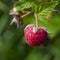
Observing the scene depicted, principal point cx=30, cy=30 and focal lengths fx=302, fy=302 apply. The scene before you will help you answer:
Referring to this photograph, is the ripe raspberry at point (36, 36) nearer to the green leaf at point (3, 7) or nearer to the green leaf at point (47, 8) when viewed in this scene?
the green leaf at point (47, 8)

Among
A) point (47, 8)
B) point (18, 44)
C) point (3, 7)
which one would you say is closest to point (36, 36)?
point (47, 8)

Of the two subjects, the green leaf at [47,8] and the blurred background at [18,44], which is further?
the blurred background at [18,44]

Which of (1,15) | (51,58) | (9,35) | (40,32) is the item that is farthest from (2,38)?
(40,32)

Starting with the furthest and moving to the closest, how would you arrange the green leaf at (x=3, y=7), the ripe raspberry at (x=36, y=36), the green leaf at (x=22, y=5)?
the green leaf at (x=3, y=7) → the ripe raspberry at (x=36, y=36) → the green leaf at (x=22, y=5)

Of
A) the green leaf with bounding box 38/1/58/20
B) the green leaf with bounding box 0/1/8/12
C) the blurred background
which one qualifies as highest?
the green leaf with bounding box 0/1/8/12

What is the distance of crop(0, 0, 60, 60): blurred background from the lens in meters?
2.80

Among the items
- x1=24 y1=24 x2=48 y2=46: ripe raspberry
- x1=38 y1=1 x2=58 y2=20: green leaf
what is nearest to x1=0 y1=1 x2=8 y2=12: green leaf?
x1=24 y1=24 x2=48 y2=46: ripe raspberry

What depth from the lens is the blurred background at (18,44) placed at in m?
2.80

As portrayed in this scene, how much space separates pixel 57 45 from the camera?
A: 2.87 metres

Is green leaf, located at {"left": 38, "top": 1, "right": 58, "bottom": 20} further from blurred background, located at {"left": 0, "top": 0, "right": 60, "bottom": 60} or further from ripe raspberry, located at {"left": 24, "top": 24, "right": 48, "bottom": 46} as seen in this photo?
blurred background, located at {"left": 0, "top": 0, "right": 60, "bottom": 60}

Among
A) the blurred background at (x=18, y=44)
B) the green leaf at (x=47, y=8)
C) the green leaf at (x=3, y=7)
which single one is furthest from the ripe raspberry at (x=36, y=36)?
the green leaf at (x=3, y=7)

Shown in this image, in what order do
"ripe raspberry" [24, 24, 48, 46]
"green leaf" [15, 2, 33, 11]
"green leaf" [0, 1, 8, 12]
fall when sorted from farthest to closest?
"green leaf" [0, 1, 8, 12] → "ripe raspberry" [24, 24, 48, 46] → "green leaf" [15, 2, 33, 11]

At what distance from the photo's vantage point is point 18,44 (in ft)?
10.3

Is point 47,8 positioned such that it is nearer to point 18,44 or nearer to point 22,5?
point 22,5
